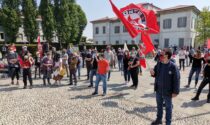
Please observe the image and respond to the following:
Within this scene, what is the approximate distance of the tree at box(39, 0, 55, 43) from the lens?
117ft

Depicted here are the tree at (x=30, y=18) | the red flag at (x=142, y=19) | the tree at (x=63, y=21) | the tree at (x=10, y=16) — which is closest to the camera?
the red flag at (x=142, y=19)

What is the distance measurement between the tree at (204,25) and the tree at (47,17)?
24946 millimetres

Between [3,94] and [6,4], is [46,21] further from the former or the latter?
[3,94]

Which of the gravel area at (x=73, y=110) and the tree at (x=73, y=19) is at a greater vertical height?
the tree at (x=73, y=19)

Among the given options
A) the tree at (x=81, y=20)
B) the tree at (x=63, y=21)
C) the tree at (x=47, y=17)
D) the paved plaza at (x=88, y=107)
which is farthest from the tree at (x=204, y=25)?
the tree at (x=81, y=20)

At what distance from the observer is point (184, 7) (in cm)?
3491

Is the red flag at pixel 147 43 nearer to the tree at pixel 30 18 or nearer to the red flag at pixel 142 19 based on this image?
the red flag at pixel 142 19

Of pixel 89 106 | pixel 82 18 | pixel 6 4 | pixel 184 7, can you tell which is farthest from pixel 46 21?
pixel 89 106

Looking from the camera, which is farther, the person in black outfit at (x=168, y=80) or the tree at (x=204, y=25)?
the tree at (x=204, y=25)

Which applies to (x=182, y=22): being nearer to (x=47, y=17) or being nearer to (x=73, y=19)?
(x=73, y=19)

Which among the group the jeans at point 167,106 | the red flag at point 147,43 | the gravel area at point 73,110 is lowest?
the gravel area at point 73,110

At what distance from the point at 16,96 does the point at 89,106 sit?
3150 mm

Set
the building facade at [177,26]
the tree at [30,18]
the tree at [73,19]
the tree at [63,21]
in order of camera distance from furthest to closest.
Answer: the tree at [73,19], the tree at [63,21], the building facade at [177,26], the tree at [30,18]

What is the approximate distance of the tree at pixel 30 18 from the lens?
35031mm
